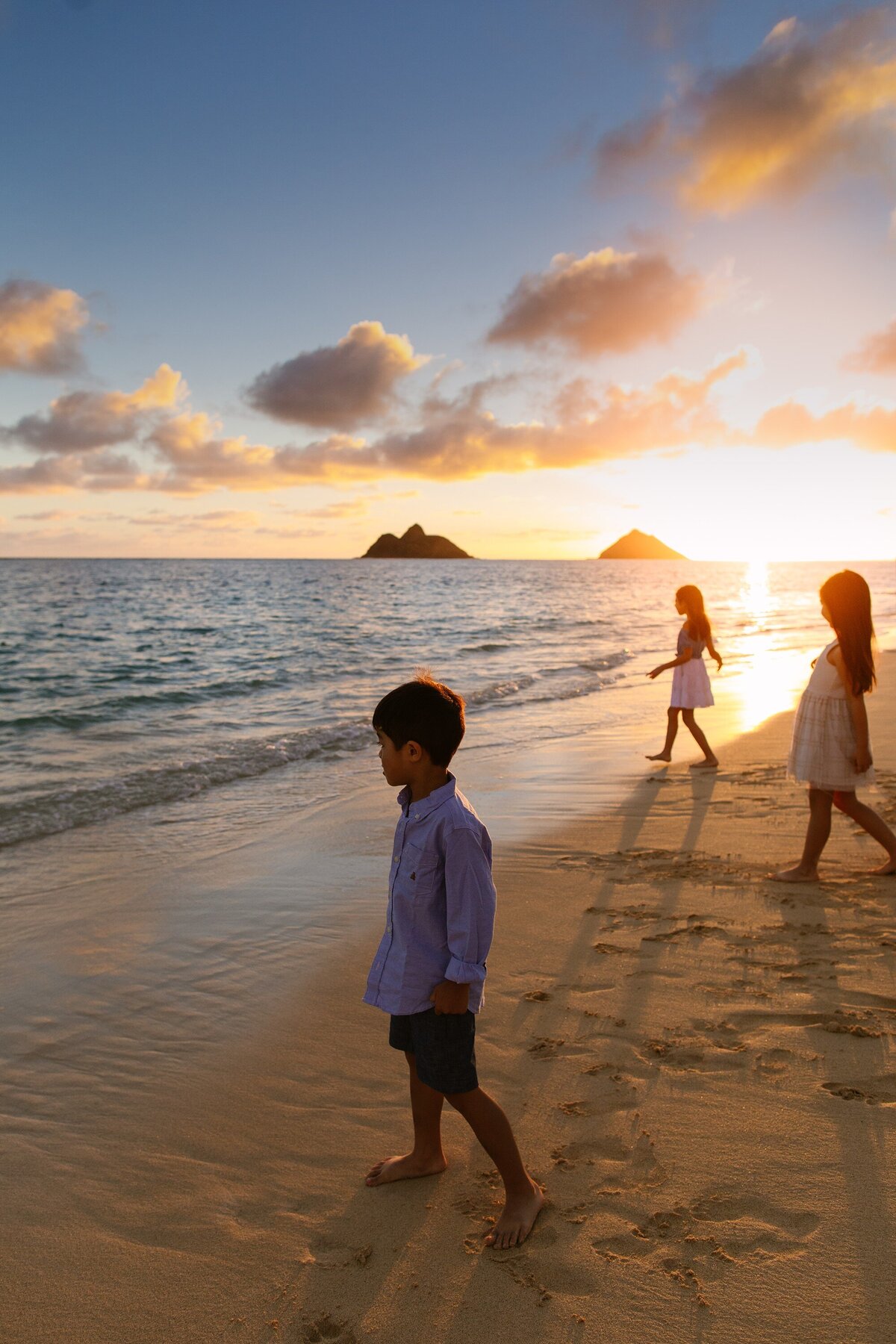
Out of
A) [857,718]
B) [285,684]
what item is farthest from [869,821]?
[285,684]

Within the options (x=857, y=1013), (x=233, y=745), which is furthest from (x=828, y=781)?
(x=233, y=745)

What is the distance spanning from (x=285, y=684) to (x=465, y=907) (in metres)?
16.0

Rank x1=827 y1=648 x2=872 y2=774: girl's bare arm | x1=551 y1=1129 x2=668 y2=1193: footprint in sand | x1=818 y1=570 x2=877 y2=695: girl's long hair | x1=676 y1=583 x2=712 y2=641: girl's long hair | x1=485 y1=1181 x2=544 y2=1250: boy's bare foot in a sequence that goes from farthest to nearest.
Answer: x1=676 y1=583 x2=712 y2=641: girl's long hair → x1=827 y1=648 x2=872 y2=774: girl's bare arm → x1=818 y1=570 x2=877 y2=695: girl's long hair → x1=551 y1=1129 x2=668 y2=1193: footprint in sand → x1=485 y1=1181 x2=544 y2=1250: boy's bare foot

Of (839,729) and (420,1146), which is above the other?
(839,729)

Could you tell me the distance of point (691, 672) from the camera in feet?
28.5

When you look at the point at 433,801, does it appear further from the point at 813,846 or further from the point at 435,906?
the point at 813,846

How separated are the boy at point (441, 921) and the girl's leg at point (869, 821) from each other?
11.6ft

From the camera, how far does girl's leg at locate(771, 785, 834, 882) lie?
17.0 ft

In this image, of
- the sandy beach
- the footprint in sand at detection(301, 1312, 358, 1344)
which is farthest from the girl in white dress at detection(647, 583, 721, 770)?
the footprint in sand at detection(301, 1312, 358, 1344)

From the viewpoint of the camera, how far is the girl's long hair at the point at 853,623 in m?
4.90

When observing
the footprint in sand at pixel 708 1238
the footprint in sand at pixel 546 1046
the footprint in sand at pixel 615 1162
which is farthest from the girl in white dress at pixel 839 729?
the footprint in sand at pixel 708 1238

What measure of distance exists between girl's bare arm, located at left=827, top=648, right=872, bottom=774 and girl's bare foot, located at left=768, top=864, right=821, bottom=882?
70 centimetres

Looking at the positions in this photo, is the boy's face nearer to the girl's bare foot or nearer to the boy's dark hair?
the boy's dark hair

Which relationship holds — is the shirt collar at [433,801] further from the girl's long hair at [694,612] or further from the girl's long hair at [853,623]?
the girl's long hair at [694,612]
